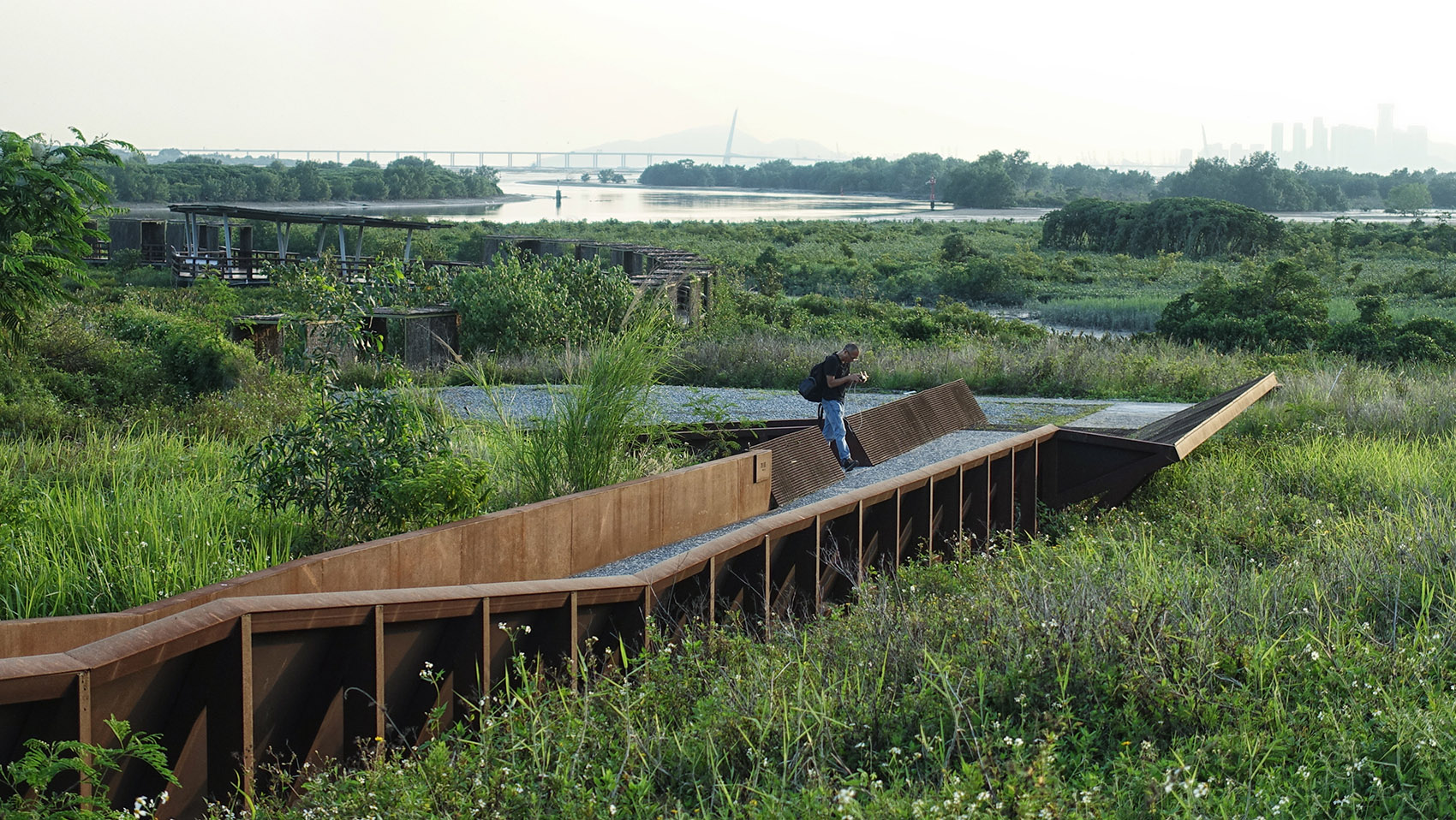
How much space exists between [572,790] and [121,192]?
12853 cm

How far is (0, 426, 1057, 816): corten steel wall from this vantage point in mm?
3607

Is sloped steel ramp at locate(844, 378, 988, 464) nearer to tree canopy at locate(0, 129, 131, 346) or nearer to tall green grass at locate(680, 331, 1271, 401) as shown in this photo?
tall green grass at locate(680, 331, 1271, 401)

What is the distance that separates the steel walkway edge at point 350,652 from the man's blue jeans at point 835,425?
429cm

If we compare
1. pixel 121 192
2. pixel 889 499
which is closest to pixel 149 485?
pixel 889 499

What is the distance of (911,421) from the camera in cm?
1360

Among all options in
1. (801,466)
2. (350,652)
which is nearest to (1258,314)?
(801,466)

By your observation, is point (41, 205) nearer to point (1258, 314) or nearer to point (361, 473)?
point (361, 473)

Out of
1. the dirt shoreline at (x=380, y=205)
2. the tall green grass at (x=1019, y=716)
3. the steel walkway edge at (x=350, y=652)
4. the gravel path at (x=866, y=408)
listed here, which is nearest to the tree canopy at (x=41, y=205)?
the gravel path at (x=866, y=408)

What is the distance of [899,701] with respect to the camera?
435 centimetres

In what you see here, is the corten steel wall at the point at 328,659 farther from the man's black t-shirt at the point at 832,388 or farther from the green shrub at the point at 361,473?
the man's black t-shirt at the point at 832,388

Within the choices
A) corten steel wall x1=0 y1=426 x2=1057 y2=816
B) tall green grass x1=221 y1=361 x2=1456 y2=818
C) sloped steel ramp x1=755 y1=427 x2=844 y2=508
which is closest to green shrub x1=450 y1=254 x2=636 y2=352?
sloped steel ramp x1=755 y1=427 x2=844 y2=508

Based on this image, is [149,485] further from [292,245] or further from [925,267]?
[292,245]

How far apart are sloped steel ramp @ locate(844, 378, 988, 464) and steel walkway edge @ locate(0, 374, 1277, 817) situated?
492cm

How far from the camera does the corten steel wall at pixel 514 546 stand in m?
4.73
